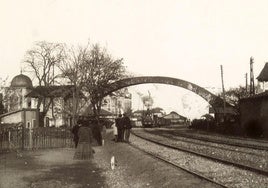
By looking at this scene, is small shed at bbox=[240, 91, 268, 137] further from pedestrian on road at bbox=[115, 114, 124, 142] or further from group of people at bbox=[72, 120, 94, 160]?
group of people at bbox=[72, 120, 94, 160]

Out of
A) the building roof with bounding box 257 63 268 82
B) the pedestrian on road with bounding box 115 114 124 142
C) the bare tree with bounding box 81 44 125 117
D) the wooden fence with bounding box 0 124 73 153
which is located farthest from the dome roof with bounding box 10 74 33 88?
the wooden fence with bounding box 0 124 73 153

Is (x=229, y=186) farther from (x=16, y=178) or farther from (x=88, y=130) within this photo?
(x=88, y=130)

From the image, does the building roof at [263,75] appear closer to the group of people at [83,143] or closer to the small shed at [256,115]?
the small shed at [256,115]

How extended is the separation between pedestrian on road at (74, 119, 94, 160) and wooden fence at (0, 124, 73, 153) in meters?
5.27

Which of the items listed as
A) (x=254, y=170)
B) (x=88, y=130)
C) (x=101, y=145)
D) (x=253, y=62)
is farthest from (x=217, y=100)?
(x=254, y=170)

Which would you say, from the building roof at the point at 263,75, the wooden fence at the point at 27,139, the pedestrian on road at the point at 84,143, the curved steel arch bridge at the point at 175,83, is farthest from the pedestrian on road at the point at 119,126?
the building roof at the point at 263,75

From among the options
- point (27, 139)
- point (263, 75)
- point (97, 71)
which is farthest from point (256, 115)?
point (27, 139)

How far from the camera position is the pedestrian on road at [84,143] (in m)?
20.1

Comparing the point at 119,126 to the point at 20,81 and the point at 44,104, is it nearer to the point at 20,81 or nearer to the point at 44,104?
the point at 44,104

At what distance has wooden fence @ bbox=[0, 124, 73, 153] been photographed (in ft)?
81.7

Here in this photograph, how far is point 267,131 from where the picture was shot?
44.0 m

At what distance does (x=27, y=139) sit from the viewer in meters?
25.5

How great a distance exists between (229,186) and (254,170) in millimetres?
2885

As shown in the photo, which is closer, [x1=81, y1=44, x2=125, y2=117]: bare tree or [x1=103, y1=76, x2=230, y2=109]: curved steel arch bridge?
[x1=81, y1=44, x2=125, y2=117]: bare tree
